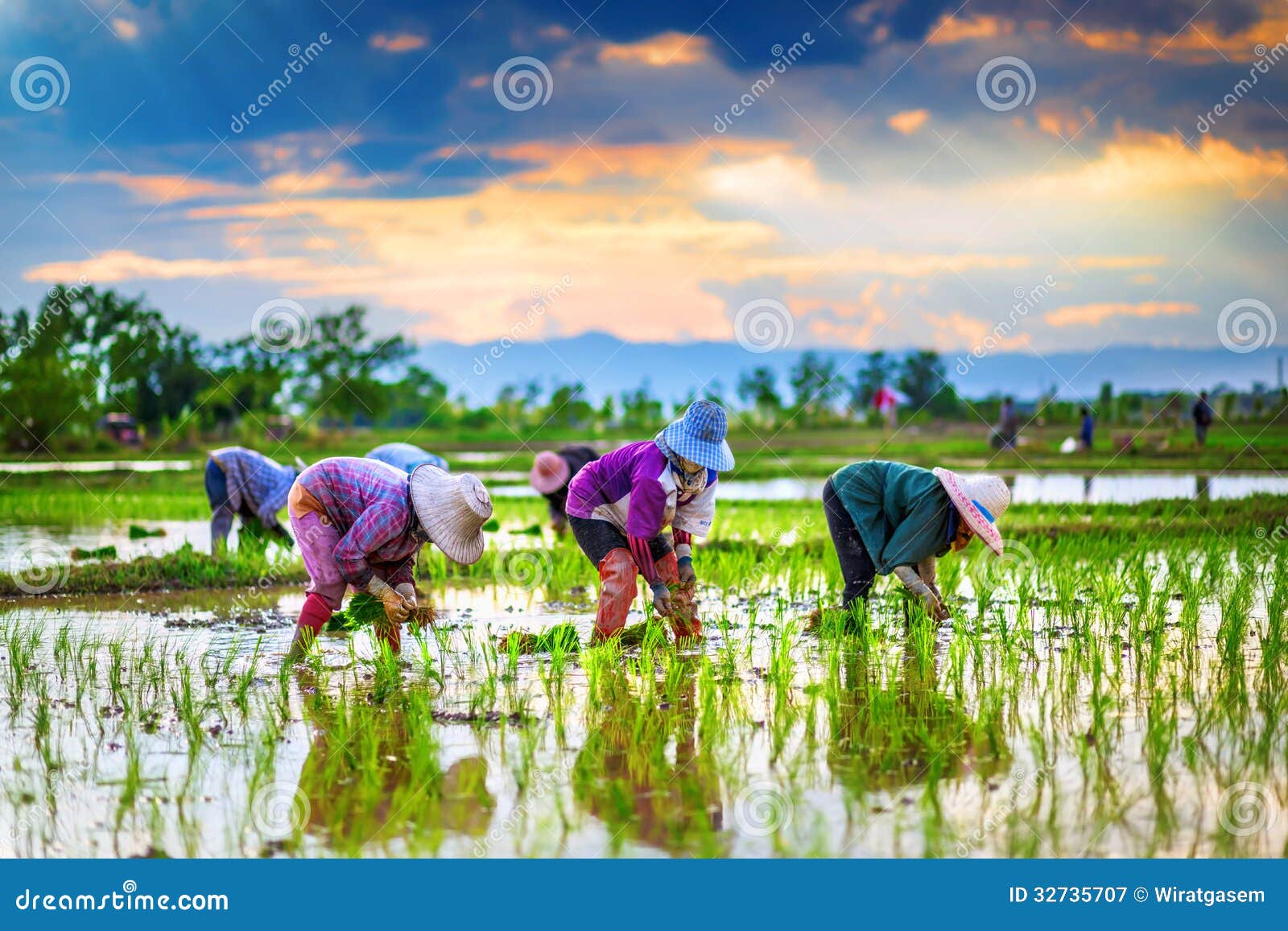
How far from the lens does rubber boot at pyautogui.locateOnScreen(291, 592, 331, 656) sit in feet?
15.5

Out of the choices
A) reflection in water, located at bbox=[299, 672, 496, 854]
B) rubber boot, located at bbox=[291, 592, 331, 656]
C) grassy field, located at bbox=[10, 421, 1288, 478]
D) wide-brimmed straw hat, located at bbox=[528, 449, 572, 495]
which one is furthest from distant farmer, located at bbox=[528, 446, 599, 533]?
grassy field, located at bbox=[10, 421, 1288, 478]

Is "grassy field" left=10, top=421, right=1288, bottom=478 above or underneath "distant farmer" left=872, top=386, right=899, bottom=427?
underneath

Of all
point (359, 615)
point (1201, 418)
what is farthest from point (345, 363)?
point (359, 615)

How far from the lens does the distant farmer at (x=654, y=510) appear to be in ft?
15.2

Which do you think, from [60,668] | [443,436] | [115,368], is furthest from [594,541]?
[443,436]

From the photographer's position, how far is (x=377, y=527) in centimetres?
447

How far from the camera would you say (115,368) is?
27.9 meters

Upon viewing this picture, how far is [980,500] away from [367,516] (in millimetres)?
2414

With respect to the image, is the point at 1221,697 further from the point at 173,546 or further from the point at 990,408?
the point at 990,408

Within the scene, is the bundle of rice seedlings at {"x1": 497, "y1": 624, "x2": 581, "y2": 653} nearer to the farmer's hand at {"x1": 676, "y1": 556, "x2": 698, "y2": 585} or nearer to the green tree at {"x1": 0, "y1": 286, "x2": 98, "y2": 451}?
the farmer's hand at {"x1": 676, "y1": 556, "x2": 698, "y2": 585}

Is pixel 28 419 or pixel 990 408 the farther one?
pixel 990 408

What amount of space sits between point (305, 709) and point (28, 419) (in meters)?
23.0

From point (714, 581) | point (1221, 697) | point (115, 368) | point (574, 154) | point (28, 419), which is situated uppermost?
point (574, 154)

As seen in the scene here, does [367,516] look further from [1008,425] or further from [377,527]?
[1008,425]
